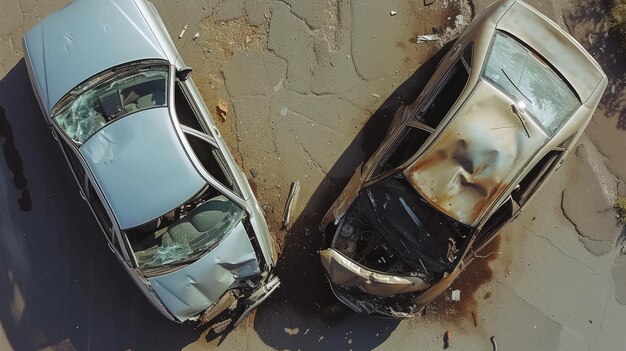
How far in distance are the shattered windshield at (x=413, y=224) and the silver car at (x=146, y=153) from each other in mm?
1316

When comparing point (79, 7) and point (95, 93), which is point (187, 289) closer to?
point (95, 93)

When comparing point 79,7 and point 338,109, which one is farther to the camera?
point 338,109

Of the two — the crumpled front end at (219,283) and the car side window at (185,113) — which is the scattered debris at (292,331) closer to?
the crumpled front end at (219,283)

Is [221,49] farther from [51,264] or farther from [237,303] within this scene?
[51,264]

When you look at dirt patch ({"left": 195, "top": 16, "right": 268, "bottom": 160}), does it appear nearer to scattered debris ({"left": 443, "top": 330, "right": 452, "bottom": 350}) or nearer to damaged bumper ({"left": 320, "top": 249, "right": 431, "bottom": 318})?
damaged bumper ({"left": 320, "top": 249, "right": 431, "bottom": 318})

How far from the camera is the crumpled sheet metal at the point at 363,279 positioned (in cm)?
527

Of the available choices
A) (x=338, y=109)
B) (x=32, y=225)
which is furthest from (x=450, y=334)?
(x=32, y=225)

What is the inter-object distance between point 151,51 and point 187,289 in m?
2.45

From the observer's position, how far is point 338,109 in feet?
19.9

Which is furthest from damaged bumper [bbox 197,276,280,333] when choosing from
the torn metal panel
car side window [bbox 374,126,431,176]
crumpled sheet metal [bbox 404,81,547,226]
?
crumpled sheet metal [bbox 404,81,547,226]

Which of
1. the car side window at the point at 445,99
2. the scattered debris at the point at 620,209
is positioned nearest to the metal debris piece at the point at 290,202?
the car side window at the point at 445,99

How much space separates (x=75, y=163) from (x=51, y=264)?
147cm

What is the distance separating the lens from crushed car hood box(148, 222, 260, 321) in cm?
515

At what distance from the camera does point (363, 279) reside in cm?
529
